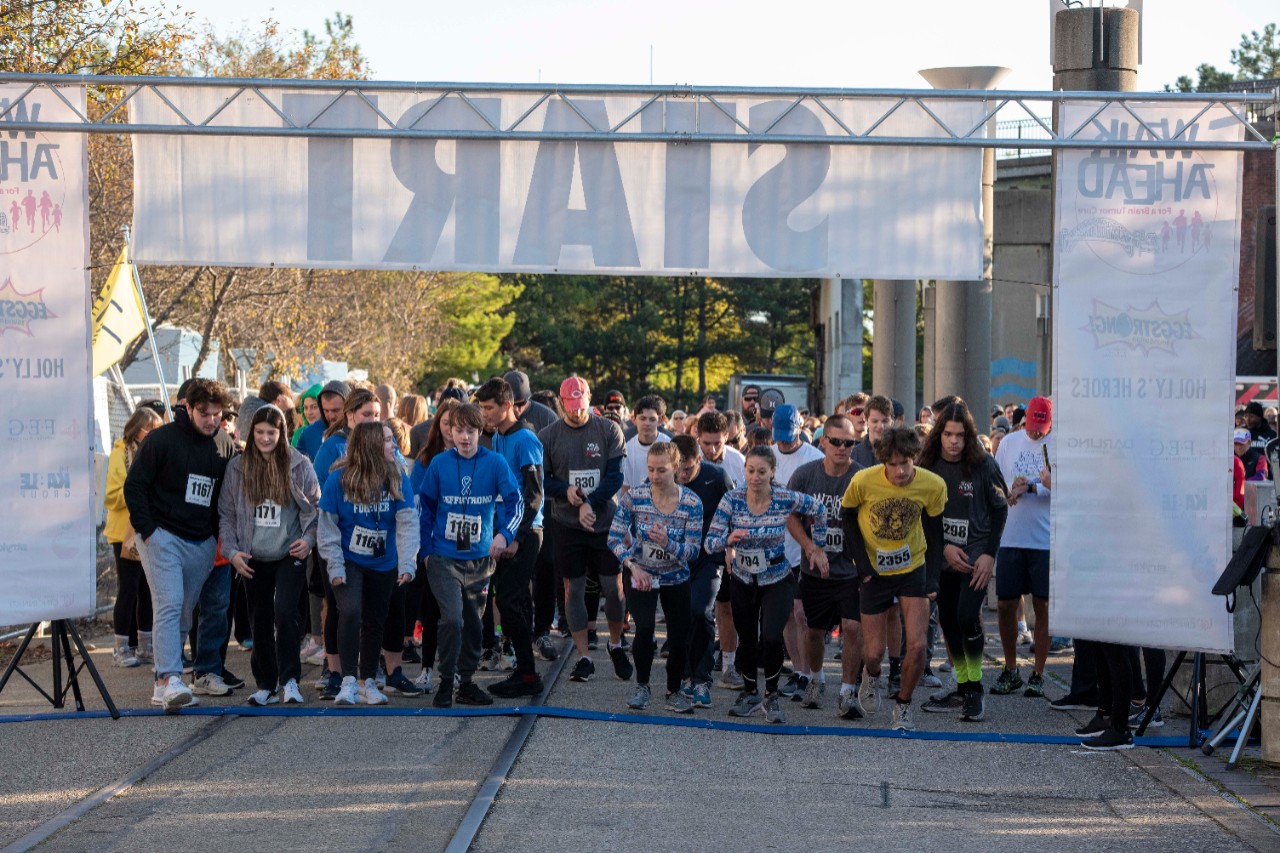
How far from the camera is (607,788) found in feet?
24.5

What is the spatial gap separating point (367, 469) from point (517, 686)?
183 cm

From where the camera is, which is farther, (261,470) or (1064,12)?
(1064,12)

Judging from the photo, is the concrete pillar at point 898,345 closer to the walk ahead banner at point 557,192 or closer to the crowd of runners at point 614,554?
the crowd of runners at point 614,554

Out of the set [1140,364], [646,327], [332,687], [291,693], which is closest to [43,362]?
[291,693]

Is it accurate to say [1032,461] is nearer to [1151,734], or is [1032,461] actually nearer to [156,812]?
[1151,734]

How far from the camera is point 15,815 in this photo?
6848 mm

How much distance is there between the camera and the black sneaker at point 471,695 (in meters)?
9.67

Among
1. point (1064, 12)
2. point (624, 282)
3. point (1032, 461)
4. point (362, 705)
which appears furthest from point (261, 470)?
point (624, 282)

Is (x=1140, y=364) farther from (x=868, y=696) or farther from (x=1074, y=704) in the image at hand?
(x=868, y=696)

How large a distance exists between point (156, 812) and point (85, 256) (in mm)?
3934

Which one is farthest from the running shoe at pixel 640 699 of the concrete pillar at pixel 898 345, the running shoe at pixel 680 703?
the concrete pillar at pixel 898 345

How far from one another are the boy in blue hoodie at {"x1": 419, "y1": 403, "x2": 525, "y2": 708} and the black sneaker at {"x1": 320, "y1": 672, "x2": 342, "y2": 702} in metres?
0.75

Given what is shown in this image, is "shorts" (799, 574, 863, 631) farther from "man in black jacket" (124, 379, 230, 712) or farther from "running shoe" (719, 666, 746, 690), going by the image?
"man in black jacket" (124, 379, 230, 712)

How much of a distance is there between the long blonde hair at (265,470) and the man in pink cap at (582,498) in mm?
2275
